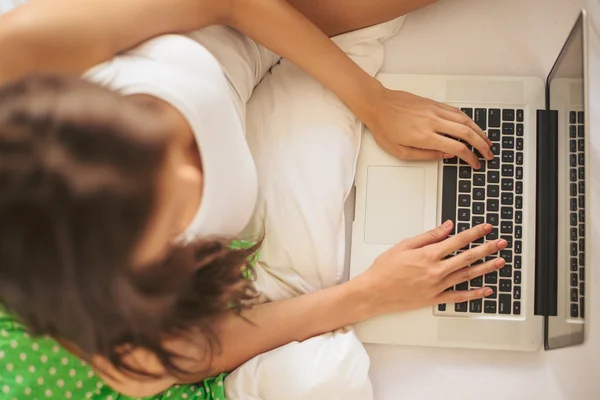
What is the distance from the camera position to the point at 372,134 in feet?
2.87

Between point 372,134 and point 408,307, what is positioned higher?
point 372,134

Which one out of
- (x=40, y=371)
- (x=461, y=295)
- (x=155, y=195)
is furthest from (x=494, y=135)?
(x=40, y=371)

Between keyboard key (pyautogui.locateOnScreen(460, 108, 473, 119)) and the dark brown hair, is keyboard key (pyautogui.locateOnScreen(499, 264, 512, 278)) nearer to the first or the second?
keyboard key (pyautogui.locateOnScreen(460, 108, 473, 119))

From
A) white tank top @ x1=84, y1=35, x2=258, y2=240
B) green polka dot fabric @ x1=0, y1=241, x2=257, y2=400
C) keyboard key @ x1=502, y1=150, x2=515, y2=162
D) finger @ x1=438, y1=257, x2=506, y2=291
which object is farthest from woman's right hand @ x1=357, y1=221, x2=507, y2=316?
green polka dot fabric @ x1=0, y1=241, x2=257, y2=400

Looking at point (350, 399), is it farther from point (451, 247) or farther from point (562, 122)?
point (562, 122)

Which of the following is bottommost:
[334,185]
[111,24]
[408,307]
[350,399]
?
[350,399]

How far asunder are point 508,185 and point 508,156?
0.04 meters

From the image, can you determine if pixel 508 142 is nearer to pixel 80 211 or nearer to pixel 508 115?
pixel 508 115

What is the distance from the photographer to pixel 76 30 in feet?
2.10

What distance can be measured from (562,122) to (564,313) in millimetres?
248

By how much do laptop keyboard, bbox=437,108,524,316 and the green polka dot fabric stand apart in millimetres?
439

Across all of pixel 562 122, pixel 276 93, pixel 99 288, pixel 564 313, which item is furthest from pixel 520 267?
pixel 99 288

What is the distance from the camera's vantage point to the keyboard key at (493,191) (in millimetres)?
831

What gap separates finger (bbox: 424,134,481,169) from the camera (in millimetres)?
820
